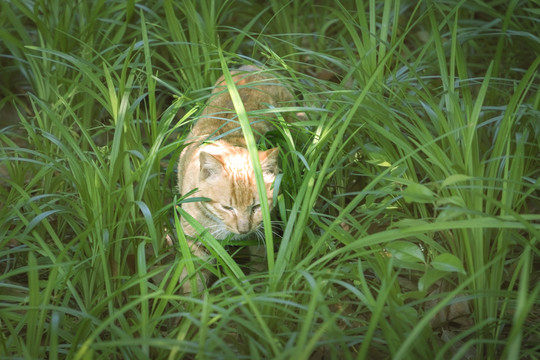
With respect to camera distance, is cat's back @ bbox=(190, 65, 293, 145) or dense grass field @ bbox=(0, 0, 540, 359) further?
cat's back @ bbox=(190, 65, 293, 145)

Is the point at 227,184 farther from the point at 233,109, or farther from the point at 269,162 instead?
the point at 233,109

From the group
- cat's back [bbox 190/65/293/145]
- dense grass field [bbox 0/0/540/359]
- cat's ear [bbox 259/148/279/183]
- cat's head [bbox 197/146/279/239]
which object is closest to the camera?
dense grass field [bbox 0/0/540/359]

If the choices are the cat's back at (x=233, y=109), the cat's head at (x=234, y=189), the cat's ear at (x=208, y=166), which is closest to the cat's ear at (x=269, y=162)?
the cat's head at (x=234, y=189)

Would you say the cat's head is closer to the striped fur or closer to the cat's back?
the striped fur

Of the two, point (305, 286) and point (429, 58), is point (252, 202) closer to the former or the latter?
point (305, 286)

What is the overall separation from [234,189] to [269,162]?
21 cm

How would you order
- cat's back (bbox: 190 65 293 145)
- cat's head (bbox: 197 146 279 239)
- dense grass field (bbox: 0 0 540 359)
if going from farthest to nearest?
cat's back (bbox: 190 65 293 145) → cat's head (bbox: 197 146 279 239) → dense grass field (bbox: 0 0 540 359)

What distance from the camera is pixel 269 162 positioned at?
2.56 m

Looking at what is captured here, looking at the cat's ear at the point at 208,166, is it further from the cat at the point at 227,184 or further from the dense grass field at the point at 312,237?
the dense grass field at the point at 312,237

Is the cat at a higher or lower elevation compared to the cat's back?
lower

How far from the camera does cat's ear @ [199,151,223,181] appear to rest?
101 inches

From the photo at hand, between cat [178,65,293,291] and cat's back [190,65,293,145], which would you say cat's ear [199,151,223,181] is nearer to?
cat [178,65,293,291]

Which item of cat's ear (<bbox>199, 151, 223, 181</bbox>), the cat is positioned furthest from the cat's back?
cat's ear (<bbox>199, 151, 223, 181</bbox>)

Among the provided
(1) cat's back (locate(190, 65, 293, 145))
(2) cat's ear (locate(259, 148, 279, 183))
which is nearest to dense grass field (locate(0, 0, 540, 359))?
(2) cat's ear (locate(259, 148, 279, 183))
